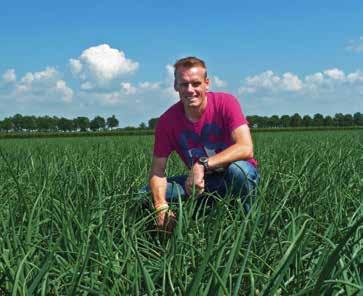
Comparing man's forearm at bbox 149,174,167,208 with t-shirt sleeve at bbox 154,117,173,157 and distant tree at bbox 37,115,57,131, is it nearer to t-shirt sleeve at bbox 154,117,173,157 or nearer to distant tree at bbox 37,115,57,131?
t-shirt sleeve at bbox 154,117,173,157

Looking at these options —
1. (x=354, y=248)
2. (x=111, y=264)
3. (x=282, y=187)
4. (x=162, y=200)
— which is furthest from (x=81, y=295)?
(x=282, y=187)

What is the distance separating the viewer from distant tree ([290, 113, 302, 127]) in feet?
241

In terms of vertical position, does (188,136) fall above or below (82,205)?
above

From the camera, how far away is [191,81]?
265cm

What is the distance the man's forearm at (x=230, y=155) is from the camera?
2.54 meters

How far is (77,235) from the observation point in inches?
66.6

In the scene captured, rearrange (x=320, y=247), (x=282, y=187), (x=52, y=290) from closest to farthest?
(x=52, y=290), (x=320, y=247), (x=282, y=187)

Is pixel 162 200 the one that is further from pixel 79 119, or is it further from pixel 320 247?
pixel 79 119

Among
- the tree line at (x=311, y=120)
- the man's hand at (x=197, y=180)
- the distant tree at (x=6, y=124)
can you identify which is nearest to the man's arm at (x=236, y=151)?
the man's hand at (x=197, y=180)

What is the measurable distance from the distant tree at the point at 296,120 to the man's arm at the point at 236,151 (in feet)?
236

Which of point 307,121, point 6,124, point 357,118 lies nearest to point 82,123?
point 6,124

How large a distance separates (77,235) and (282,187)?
132 centimetres

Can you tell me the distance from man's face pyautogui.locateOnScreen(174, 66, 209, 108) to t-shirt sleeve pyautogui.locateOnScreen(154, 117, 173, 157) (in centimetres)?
22

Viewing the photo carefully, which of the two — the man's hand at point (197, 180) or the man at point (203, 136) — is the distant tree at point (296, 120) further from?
the man's hand at point (197, 180)
